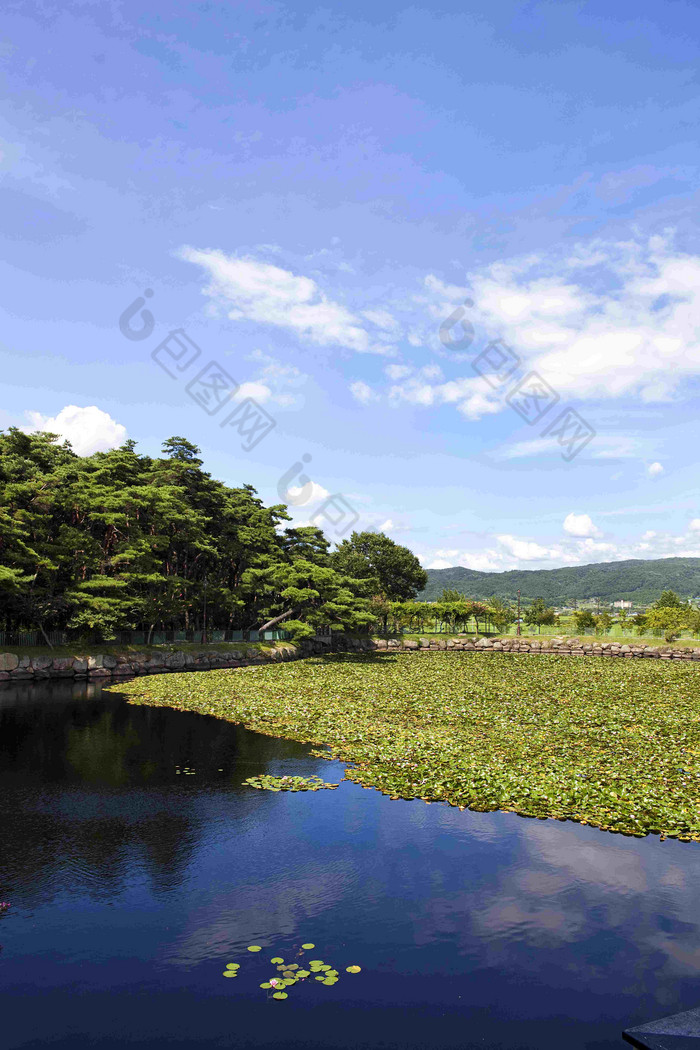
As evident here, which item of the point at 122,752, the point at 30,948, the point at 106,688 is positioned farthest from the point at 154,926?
the point at 106,688

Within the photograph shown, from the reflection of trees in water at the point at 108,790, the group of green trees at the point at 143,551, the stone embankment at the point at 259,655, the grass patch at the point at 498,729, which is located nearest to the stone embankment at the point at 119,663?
the stone embankment at the point at 259,655

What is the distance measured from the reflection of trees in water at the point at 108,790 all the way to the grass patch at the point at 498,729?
93.7 inches

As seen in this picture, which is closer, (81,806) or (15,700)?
(81,806)

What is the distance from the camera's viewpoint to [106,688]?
29422mm

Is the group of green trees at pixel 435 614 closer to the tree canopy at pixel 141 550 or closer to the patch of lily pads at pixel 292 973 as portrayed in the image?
the tree canopy at pixel 141 550

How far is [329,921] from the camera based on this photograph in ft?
26.0

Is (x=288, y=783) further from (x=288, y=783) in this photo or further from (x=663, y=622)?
(x=663, y=622)

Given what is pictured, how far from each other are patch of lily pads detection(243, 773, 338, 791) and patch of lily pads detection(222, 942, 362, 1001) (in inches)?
256

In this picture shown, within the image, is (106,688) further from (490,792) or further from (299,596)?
(490,792)

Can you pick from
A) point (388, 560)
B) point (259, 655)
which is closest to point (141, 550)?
point (259, 655)

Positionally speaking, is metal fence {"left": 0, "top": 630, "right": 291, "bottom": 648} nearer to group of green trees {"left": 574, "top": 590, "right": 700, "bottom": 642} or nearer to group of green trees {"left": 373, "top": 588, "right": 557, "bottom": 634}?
group of green trees {"left": 373, "top": 588, "right": 557, "bottom": 634}

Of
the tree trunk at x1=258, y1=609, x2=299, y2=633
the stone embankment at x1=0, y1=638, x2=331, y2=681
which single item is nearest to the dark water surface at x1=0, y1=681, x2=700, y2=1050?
the stone embankment at x1=0, y1=638, x2=331, y2=681

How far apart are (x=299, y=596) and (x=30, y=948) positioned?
33968 mm

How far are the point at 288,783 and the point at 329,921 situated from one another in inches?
243
